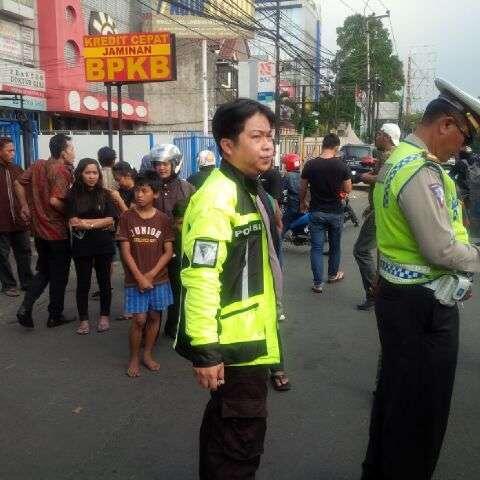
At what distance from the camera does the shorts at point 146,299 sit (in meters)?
4.41

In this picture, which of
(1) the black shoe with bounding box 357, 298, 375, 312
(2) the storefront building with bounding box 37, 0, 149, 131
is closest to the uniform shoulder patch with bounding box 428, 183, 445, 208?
(1) the black shoe with bounding box 357, 298, 375, 312

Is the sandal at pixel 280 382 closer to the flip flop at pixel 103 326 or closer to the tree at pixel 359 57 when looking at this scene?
the flip flop at pixel 103 326

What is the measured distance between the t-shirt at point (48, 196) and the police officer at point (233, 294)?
11.3ft

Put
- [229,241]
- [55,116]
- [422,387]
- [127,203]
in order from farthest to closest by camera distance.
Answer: [55,116] < [127,203] < [422,387] < [229,241]

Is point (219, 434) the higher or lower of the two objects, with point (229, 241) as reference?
lower

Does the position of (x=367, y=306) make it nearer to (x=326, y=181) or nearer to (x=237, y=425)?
(x=326, y=181)

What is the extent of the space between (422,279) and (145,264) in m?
2.55

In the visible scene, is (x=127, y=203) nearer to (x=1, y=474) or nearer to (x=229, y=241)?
(x=1, y=474)

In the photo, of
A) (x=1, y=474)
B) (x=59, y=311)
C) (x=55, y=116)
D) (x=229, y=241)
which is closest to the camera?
(x=229, y=241)

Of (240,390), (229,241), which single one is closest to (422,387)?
(240,390)

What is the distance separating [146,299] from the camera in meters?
4.45

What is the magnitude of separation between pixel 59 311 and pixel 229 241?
12.7 feet

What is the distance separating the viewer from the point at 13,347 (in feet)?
16.8

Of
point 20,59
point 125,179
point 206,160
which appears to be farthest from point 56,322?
point 20,59
